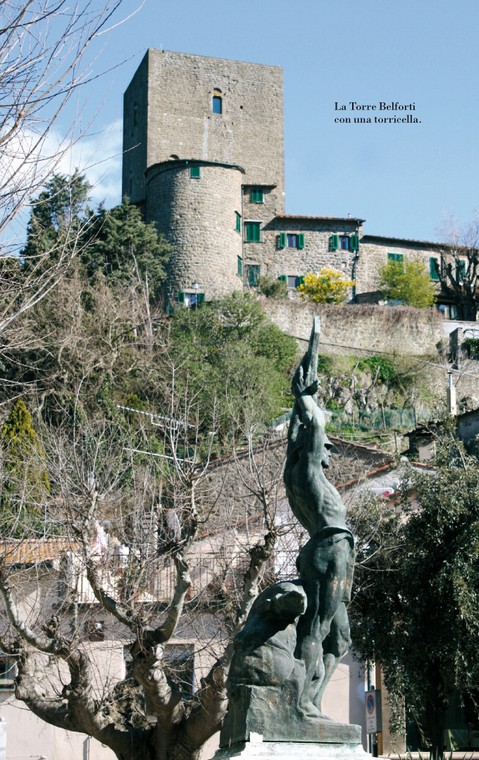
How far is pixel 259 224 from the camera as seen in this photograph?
6594 cm

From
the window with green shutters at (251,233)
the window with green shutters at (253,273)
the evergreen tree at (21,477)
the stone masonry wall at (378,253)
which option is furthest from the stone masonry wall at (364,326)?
the evergreen tree at (21,477)

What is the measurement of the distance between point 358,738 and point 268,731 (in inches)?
28.5

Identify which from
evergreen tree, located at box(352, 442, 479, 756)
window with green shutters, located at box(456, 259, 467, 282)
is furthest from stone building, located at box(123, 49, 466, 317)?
evergreen tree, located at box(352, 442, 479, 756)

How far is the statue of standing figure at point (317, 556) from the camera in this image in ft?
29.4

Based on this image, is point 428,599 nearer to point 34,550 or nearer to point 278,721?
point 34,550

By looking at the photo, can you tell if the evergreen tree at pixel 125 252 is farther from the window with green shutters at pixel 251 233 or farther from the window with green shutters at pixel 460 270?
the window with green shutters at pixel 460 270

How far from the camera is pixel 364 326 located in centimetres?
5562

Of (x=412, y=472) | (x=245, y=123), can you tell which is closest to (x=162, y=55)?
(x=245, y=123)

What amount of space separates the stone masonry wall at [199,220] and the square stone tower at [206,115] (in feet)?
22.6

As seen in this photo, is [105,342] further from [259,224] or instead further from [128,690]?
[259,224]

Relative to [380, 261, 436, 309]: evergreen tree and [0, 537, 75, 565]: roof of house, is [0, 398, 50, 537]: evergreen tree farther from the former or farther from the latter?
[380, 261, 436, 309]: evergreen tree

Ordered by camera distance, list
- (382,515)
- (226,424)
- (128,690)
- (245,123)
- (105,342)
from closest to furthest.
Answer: (128,690)
(382,515)
(226,424)
(105,342)
(245,123)

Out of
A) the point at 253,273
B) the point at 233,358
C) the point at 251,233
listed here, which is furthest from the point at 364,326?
the point at 233,358

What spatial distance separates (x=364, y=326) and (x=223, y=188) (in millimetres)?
11144
